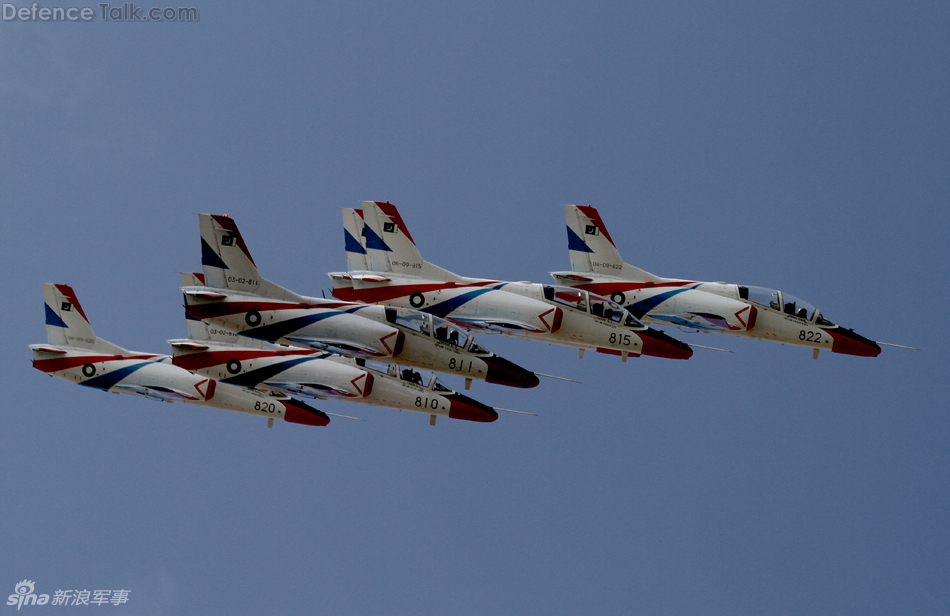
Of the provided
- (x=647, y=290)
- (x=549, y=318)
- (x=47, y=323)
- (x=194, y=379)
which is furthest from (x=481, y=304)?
(x=47, y=323)

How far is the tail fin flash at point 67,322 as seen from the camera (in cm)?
6241

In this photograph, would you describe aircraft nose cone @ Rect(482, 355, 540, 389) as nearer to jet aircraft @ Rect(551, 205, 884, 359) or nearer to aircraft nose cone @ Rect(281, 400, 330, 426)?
jet aircraft @ Rect(551, 205, 884, 359)

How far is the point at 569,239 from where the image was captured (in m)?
64.7

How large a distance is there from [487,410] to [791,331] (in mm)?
12640

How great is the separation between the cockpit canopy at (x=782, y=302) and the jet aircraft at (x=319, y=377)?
11.5 meters

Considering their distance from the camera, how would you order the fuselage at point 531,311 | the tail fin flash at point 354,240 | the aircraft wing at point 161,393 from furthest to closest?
1. the tail fin flash at point 354,240
2. the aircraft wing at point 161,393
3. the fuselage at point 531,311

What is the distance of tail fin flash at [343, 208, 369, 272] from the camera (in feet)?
211

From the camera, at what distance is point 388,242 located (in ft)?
207

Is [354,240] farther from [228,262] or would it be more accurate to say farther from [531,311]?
[531,311]

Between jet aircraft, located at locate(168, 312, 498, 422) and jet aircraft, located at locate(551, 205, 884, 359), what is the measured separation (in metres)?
7.93

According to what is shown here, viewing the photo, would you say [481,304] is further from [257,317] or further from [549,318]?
[257,317]

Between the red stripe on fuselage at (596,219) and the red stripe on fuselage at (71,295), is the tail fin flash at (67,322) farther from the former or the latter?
the red stripe on fuselage at (596,219)

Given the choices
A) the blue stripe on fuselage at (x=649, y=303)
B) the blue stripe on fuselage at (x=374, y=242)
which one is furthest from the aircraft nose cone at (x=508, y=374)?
the blue stripe on fuselage at (x=374, y=242)

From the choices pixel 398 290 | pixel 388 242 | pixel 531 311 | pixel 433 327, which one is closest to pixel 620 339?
pixel 531 311
